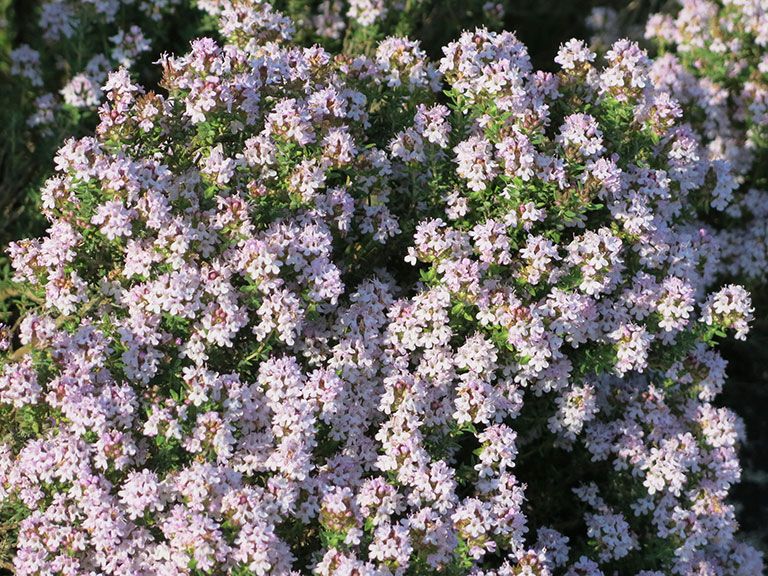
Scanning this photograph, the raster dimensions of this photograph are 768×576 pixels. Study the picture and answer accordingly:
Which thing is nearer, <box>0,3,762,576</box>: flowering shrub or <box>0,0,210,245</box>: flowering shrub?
<box>0,3,762,576</box>: flowering shrub

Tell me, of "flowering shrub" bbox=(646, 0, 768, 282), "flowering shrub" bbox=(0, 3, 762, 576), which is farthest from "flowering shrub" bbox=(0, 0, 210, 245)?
"flowering shrub" bbox=(646, 0, 768, 282)

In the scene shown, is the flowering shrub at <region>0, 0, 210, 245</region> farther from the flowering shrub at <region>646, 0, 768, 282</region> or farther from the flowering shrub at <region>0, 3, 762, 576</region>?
the flowering shrub at <region>646, 0, 768, 282</region>

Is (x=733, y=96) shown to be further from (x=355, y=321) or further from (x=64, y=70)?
(x=64, y=70)

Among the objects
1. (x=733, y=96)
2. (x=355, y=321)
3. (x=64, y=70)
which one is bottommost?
(x=355, y=321)

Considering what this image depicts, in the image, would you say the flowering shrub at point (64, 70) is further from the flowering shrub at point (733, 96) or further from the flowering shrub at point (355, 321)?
the flowering shrub at point (733, 96)

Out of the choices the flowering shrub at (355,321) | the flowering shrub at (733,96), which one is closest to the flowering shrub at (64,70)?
the flowering shrub at (355,321)

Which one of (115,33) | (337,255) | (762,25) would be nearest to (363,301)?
(337,255)

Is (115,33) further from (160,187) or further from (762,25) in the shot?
(762,25)

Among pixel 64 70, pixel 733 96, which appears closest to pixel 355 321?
pixel 733 96
